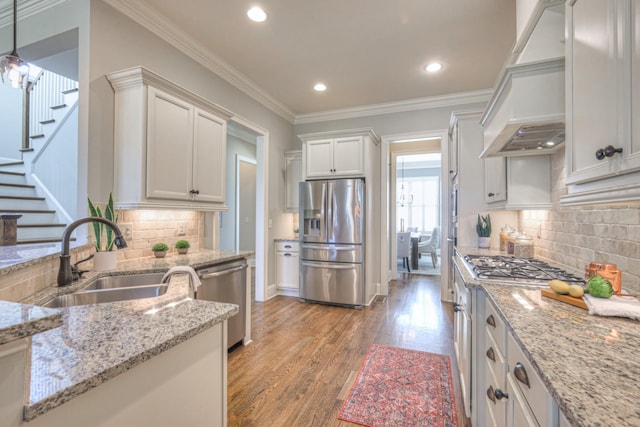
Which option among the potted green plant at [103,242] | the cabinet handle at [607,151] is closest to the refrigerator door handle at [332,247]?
the potted green plant at [103,242]

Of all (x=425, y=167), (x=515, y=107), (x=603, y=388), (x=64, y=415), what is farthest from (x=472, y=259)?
(x=425, y=167)

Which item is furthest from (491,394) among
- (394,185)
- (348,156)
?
(394,185)

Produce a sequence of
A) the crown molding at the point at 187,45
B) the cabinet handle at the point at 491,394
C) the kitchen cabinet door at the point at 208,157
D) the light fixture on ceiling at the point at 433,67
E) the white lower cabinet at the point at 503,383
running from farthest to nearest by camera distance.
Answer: the light fixture on ceiling at the point at 433,67, the kitchen cabinet door at the point at 208,157, the crown molding at the point at 187,45, the cabinet handle at the point at 491,394, the white lower cabinet at the point at 503,383

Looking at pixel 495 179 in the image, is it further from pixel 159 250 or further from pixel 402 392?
pixel 159 250

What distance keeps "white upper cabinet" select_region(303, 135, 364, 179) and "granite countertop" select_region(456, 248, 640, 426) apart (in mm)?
3021

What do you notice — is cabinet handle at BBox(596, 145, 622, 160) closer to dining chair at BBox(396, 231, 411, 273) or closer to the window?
dining chair at BBox(396, 231, 411, 273)

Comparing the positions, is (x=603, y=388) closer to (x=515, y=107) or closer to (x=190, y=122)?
(x=515, y=107)

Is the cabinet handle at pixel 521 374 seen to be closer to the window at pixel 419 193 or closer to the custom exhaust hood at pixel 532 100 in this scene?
the custom exhaust hood at pixel 532 100

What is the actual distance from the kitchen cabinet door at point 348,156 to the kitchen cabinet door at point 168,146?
81.5 inches

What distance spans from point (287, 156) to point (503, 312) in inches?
161

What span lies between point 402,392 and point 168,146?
2527mm

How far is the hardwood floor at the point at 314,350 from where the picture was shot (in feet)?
6.24

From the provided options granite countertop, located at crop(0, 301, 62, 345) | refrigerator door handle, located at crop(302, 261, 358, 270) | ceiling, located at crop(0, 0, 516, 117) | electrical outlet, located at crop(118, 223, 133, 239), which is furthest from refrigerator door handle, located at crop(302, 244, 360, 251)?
granite countertop, located at crop(0, 301, 62, 345)

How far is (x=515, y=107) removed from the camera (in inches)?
62.1
